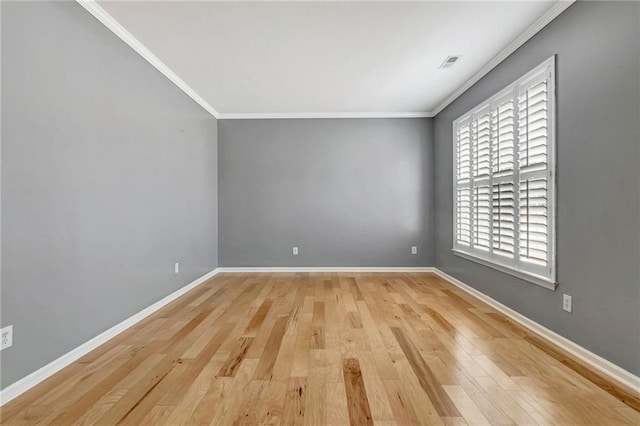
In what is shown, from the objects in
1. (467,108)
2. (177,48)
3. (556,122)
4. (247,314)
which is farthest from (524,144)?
(177,48)

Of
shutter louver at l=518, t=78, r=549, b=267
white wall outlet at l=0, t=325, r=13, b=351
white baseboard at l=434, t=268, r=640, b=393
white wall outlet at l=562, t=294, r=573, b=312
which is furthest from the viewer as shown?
shutter louver at l=518, t=78, r=549, b=267

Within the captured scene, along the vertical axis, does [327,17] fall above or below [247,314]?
Result: above

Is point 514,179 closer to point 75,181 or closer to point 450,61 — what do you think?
point 450,61

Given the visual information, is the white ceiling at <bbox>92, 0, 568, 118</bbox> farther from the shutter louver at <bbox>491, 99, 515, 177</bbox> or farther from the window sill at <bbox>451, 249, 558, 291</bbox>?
the window sill at <bbox>451, 249, 558, 291</bbox>

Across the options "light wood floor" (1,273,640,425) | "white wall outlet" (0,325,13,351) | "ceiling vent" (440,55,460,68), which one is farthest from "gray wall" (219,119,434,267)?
"white wall outlet" (0,325,13,351)

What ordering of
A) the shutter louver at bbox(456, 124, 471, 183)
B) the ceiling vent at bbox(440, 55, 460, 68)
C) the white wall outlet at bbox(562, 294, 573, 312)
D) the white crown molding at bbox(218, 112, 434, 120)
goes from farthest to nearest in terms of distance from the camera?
the white crown molding at bbox(218, 112, 434, 120)
the shutter louver at bbox(456, 124, 471, 183)
the ceiling vent at bbox(440, 55, 460, 68)
the white wall outlet at bbox(562, 294, 573, 312)

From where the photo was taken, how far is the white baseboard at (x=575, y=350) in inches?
65.1

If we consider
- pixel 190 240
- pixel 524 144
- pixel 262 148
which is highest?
pixel 262 148

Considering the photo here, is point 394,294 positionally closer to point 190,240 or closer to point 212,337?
point 212,337

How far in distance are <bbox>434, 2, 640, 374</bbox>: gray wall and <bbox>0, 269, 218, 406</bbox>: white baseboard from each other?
3598 millimetres

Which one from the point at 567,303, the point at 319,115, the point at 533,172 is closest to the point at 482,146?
the point at 533,172

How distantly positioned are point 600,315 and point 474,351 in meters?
0.82

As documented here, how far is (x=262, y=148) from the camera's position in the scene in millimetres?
4680

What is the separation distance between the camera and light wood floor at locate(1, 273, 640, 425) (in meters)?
1.45
